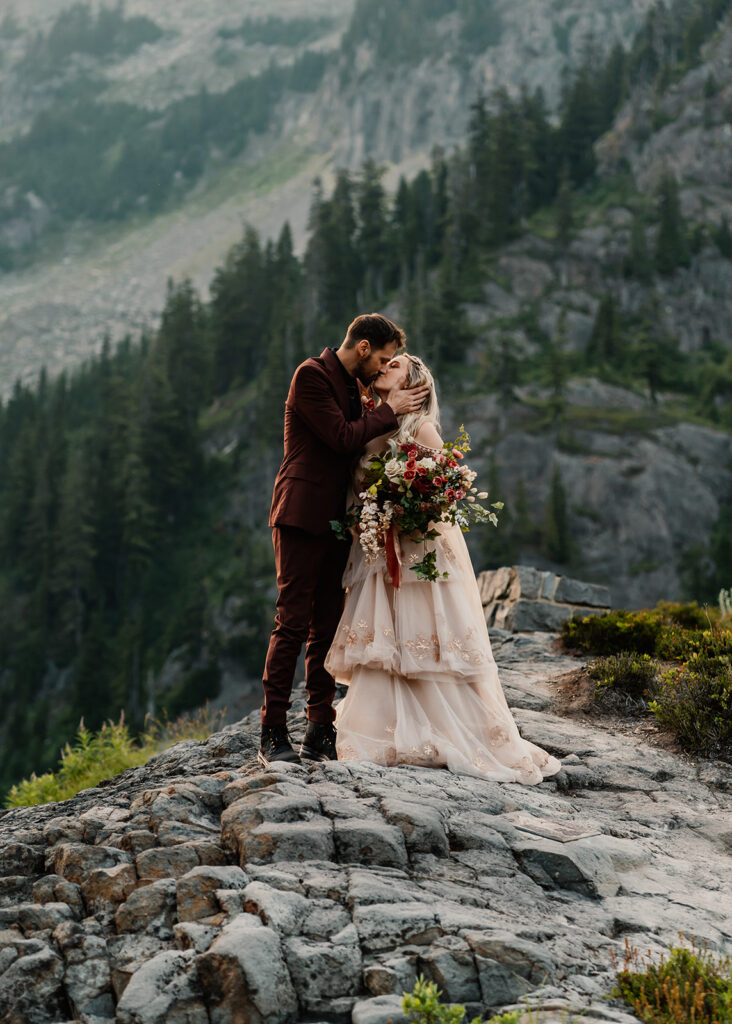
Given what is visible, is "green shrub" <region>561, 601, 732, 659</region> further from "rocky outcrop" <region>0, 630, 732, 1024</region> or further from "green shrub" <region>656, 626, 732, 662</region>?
"rocky outcrop" <region>0, 630, 732, 1024</region>

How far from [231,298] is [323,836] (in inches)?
3761

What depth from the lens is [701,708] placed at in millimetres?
8438

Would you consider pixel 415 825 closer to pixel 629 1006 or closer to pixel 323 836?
pixel 323 836

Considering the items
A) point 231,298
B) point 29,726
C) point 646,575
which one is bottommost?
point 29,726

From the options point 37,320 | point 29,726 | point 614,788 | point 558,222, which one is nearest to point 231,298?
point 558,222

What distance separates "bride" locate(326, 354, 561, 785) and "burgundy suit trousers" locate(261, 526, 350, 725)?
16cm

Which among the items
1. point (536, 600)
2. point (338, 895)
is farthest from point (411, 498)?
point (536, 600)

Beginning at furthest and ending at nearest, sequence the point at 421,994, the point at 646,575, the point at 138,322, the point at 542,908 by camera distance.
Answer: the point at 138,322 < the point at 646,575 < the point at 542,908 < the point at 421,994

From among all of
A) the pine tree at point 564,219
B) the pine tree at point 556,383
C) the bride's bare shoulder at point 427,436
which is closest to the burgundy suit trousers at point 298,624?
the bride's bare shoulder at point 427,436

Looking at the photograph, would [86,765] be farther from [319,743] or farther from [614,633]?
[614,633]

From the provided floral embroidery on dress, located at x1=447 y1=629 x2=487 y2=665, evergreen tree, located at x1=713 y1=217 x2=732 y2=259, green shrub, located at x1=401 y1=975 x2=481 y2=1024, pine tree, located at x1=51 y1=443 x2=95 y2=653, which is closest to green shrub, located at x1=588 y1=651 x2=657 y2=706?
floral embroidery on dress, located at x1=447 y1=629 x2=487 y2=665

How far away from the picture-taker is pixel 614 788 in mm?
7484

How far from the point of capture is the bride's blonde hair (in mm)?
7180

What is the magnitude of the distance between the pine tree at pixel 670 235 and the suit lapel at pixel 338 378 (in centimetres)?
8433
